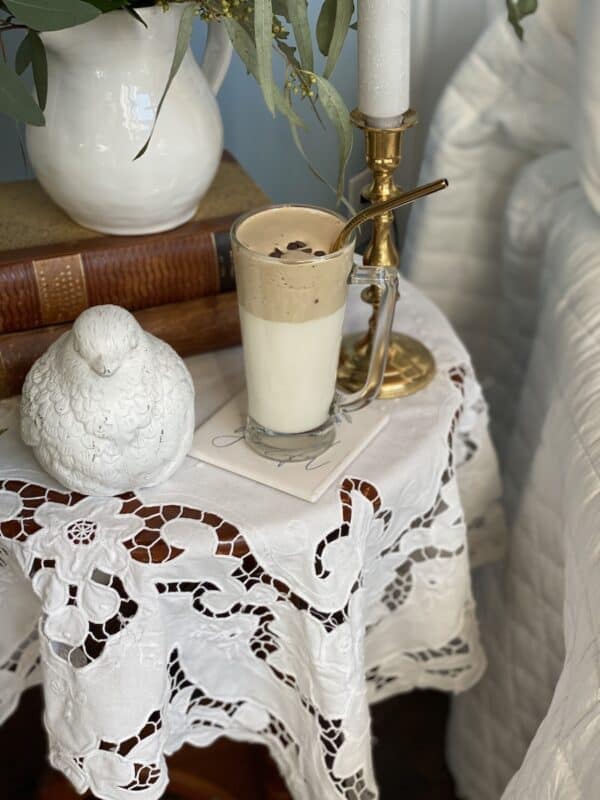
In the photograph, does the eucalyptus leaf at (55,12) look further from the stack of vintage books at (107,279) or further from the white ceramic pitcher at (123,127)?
the stack of vintage books at (107,279)

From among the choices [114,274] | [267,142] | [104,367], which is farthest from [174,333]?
[267,142]

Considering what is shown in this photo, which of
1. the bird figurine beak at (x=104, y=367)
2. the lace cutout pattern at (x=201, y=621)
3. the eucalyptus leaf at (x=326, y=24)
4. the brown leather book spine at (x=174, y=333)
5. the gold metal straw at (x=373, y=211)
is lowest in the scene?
the lace cutout pattern at (x=201, y=621)

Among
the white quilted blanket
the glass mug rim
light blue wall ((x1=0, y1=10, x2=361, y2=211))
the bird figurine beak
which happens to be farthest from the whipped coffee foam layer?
light blue wall ((x1=0, y1=10, x2=361, y2=211))

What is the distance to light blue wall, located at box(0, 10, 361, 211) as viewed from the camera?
95 centimetres

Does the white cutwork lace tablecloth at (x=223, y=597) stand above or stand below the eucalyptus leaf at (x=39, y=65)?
below

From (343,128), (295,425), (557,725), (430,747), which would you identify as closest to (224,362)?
(295,425)

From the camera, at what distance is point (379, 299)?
70 cm

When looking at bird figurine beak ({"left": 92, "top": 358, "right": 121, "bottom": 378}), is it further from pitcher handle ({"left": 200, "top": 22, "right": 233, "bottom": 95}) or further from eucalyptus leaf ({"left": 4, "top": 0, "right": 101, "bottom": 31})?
pitcher handle ({"left": 200, "top": 22, "right": 233, "bottom": 95})

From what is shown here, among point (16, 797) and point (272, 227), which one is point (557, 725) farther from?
point (16, 797)

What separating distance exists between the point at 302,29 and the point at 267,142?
1.62ft

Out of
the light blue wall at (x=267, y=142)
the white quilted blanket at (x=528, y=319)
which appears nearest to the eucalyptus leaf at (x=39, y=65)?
the light blue wall at (x=267, y=142)

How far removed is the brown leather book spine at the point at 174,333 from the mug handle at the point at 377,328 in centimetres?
11

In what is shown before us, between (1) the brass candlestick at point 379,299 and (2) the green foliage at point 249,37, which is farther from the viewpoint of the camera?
(1) the brass candlestick at point 379,299

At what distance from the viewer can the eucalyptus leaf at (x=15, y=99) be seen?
54cm
